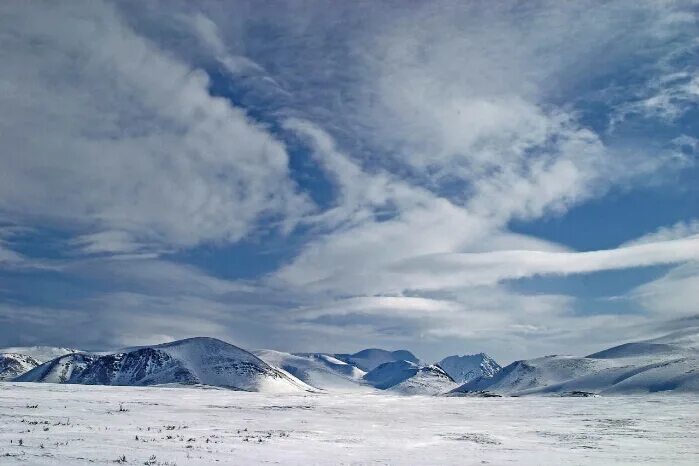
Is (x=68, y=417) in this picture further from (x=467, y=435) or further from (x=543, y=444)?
(x=543, y=444)

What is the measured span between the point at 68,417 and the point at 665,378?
6420 inches

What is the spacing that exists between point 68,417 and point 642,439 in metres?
49.5

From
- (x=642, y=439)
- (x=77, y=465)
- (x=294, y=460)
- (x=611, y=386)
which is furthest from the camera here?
(x=611, y=386)

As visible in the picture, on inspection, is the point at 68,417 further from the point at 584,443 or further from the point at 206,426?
the point at 584,443

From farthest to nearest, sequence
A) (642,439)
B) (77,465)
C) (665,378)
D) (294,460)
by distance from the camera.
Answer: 1. (665,378)
2. (642,439)
3. (294,460)
4. (77,465)

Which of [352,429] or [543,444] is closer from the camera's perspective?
[543,444]

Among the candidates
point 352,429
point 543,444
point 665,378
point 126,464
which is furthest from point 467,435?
point 665,378

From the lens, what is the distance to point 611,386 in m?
167

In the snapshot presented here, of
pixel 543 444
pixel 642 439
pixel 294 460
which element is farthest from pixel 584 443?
pixel 294 460

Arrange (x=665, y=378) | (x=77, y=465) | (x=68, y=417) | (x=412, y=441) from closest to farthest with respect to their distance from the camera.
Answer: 1. (x=77, y=465)
2. (x=412, y=441)
3. (x=68, y=417)
4. (x=665, y=378)

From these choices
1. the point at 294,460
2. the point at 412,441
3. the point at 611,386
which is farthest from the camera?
the point at 611,386

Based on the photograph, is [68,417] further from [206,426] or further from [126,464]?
[126,464]

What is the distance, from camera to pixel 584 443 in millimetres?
40750

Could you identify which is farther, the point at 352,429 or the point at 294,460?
the point at 352,429
